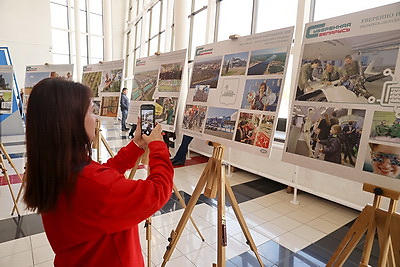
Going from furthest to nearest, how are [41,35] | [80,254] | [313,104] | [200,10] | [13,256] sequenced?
[41,35] < [200,10] < [13,256] < [313,104] < [80,254]

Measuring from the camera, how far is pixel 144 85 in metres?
2.72

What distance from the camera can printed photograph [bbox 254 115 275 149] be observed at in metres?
1.74

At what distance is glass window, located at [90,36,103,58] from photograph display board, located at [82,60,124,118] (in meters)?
11.3

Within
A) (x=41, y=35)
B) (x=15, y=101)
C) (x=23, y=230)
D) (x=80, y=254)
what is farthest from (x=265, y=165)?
(x=41, y=35)

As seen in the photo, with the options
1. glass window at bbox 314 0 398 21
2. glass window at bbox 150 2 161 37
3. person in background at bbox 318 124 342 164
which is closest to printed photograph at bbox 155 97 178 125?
person in background at bbox 318 124 342 164

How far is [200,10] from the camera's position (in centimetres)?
622

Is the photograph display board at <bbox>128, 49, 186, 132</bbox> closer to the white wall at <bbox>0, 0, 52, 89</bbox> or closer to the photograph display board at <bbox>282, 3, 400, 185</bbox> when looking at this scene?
the photograph display board at <bbox>282, 3, 400, 185</bbox>

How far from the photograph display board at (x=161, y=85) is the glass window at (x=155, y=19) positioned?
22.5 ft

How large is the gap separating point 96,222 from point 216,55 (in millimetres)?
1695

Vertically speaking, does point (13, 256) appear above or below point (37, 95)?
below

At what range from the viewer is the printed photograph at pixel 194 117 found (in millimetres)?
2203

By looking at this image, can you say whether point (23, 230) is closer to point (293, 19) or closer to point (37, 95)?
point (37, 95)

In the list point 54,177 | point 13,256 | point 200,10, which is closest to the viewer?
point 54,177

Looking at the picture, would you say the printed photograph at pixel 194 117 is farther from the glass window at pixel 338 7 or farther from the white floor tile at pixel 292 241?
the glass window at pixel 338 7
